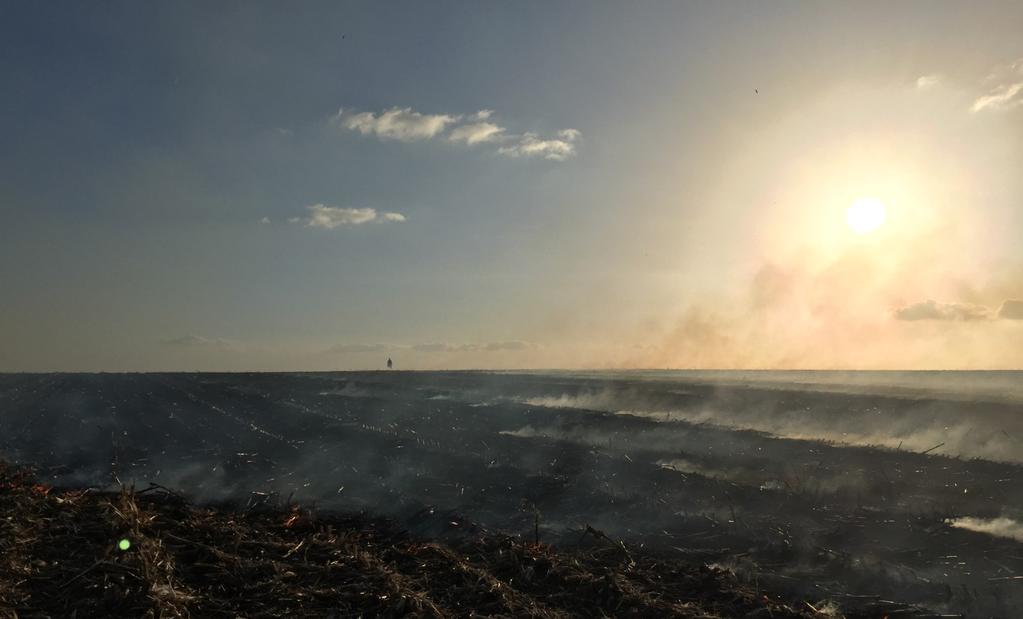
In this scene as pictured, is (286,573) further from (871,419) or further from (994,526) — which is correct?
(871,419)

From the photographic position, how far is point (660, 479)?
2194 cm

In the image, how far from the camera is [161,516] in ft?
38.2

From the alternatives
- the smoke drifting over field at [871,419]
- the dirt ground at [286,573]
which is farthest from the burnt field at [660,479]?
the dirt ground at [286,573]

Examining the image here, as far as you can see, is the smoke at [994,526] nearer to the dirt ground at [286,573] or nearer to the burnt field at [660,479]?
the burnt field at [660,479]

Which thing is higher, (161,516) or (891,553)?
(161,516)

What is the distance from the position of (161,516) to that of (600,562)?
8.16 m

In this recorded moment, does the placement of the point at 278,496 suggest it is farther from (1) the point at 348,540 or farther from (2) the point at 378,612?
(2) the point at 378,612

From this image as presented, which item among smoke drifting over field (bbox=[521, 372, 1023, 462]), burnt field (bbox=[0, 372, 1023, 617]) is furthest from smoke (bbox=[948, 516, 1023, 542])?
smoke drifting over field (bbox=[521, 372, 1023, 462])

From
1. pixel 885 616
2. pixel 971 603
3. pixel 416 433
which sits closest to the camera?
pixel 885 616

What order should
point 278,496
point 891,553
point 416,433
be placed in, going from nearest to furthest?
point 891,553 < point 278,496 < point 416,433

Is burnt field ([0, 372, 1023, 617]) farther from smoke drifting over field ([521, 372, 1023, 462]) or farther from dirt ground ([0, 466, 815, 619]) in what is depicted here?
dirt ground ([0, 466, 815, 619])

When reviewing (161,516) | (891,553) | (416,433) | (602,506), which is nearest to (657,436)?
(416,433)

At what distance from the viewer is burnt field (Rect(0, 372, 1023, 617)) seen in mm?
13930

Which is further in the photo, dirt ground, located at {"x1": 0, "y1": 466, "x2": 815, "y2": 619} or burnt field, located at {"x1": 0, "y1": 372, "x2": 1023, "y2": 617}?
burnt field, located at {"x1": 0, "y1": 372, "x2": 1023, "y2": 617}
